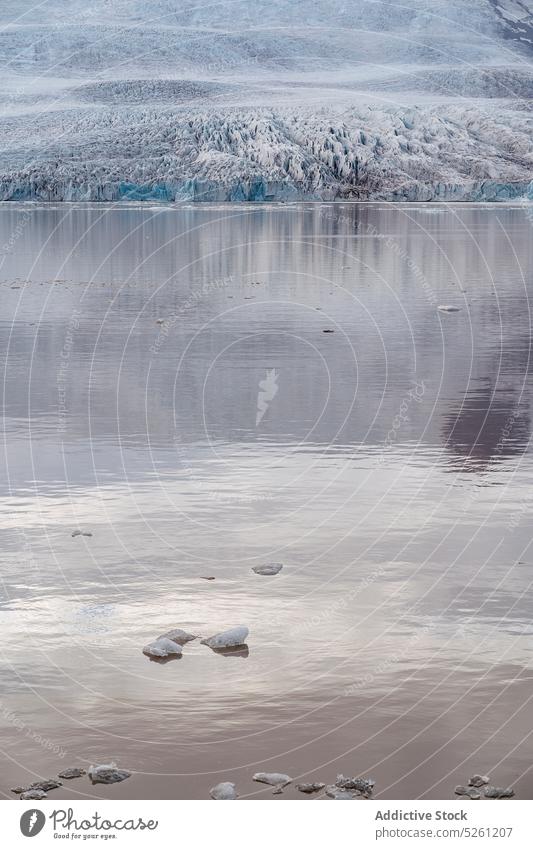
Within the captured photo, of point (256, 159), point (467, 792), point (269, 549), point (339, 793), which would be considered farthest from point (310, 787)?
point (256, 159)

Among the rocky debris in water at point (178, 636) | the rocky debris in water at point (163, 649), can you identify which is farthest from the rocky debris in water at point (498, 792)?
the rocky debris in water at point (178, 636)

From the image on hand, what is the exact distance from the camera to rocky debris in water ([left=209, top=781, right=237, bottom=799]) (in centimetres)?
818

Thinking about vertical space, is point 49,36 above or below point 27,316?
above

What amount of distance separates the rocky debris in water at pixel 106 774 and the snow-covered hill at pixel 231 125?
289 feet

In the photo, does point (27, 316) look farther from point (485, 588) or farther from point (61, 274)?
point (485, 588)

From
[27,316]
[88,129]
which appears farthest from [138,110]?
[27,316]

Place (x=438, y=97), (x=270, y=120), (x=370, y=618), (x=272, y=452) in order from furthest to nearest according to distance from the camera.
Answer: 1. (x=438, y=97)
2. (x=270, y=120)
3. (x=272, y=452)
4. (x=370, y=618)

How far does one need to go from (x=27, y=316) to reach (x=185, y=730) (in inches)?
911

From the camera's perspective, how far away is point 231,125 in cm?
13338

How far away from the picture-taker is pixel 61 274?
4247 centimetres

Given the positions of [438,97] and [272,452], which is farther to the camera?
[438,97]

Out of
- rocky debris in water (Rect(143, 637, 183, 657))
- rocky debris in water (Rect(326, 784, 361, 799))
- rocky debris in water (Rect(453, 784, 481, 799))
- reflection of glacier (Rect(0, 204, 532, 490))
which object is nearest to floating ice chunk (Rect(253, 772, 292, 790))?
rocky debris in water (Rect(326, 784, 361, 799))

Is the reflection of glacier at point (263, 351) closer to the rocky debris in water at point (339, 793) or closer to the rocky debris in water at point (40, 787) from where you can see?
the rocky debris in water at point (40, 787)

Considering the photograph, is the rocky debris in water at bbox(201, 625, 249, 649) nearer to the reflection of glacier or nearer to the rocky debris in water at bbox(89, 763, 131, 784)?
the rocky debris in water at bbox(89, 763, 131, 784)
